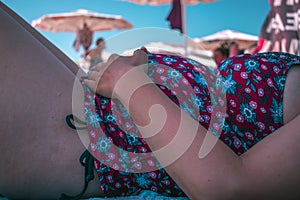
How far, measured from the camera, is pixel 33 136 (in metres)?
0.95

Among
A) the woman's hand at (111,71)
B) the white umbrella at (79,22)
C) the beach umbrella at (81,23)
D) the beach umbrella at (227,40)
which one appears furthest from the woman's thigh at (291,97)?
the beach umbrella at (227,40)

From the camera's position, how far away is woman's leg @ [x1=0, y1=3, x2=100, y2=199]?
93cm

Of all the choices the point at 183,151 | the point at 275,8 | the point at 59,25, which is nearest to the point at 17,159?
the point at 183,151

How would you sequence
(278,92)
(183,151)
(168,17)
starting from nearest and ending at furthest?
(183,151), (278,92), (168,17)

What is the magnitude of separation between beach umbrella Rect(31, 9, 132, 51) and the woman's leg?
6182 mm

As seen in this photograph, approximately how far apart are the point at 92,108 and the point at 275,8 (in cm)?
239

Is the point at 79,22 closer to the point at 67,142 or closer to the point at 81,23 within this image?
the point at 81,23

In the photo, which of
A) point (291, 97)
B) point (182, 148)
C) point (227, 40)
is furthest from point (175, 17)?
point (227, 40)

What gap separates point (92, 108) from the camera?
3.28 ft

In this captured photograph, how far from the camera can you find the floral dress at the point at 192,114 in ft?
2.97

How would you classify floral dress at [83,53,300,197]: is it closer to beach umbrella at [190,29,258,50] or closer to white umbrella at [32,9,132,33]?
white umbrella at [32,9,132,33]

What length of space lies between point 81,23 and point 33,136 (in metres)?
6.99

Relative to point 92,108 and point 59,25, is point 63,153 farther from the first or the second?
point 59,25

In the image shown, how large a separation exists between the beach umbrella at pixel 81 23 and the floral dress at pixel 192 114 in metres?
Answer: 6.26
